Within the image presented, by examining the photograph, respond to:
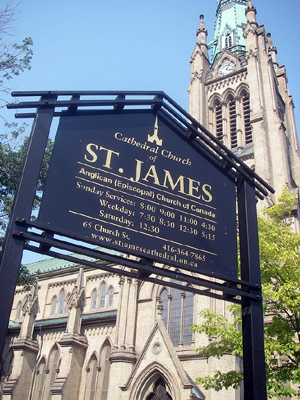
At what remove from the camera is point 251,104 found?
115 feet

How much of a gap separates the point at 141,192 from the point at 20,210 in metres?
1.76

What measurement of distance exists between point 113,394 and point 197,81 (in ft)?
98.5

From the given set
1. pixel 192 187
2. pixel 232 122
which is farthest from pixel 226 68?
pixel 192 187

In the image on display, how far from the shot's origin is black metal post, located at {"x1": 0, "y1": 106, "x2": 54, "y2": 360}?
4.43 meters

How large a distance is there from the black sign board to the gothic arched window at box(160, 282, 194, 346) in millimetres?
17756

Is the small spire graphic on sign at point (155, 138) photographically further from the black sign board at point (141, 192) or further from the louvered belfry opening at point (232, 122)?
the louvered belfry opening at point (232, 122)

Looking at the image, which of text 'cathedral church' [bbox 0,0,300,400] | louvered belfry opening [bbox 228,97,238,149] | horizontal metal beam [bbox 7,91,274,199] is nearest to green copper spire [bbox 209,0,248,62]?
text 'cathedral church' [bbox 0,0,300,400]

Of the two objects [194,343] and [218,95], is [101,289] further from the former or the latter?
[218,95]

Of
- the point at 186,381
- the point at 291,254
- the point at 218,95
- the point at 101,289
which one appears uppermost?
the point at 218,95

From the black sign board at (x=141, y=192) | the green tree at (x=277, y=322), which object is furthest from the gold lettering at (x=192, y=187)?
the green tree at (x=277, y=322)

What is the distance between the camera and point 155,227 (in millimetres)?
5859

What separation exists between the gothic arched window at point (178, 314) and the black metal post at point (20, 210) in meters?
19.5

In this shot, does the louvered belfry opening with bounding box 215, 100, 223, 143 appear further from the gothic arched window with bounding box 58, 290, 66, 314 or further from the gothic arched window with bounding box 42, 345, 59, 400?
the gothic arched window with bounding box 42, 345, 59, 400

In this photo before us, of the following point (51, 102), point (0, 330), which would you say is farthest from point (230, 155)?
point (0, 330)
